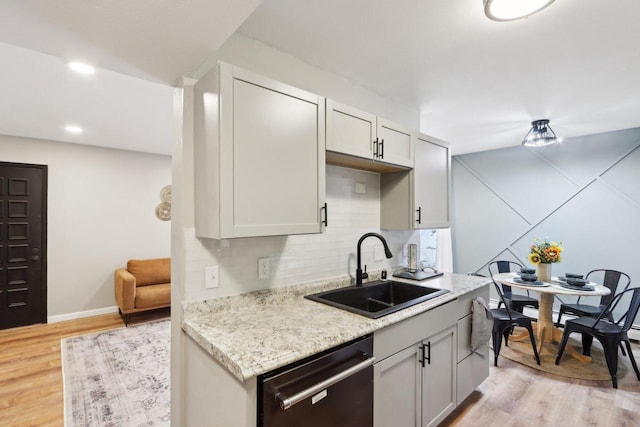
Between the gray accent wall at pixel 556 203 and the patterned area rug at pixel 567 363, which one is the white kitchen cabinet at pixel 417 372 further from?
the gray accent wall at pixel 556 203

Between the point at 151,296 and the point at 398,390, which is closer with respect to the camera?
the point at 398,390

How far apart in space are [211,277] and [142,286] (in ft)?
11.7

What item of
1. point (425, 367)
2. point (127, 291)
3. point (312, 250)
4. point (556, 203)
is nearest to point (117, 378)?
point (127, 291)

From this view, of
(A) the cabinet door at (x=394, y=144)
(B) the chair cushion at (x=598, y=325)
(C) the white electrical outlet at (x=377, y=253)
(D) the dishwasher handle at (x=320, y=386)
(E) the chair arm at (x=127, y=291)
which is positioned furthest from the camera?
(E) the chair arm at (x=127, y=291)

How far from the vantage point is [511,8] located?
1.44m

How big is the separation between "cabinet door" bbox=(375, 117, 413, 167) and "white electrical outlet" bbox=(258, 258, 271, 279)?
99 centimetres

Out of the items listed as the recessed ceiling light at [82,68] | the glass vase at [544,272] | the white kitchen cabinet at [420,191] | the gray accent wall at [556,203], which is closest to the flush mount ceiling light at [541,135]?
the gray accent wall at [556,203]

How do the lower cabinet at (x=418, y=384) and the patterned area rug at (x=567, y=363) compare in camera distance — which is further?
the patterned area rug at (x=567, y=363)

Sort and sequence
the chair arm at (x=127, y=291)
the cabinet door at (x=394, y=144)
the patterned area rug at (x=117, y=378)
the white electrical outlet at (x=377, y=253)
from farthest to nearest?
the chair arm at (x=127, y=291)
the white electrical outlet at (x=377, y=253)
the patterned area rug at (x=117, y=378)
the cabinet door at (x=394, y=144)

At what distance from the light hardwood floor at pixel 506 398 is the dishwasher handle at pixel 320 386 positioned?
130 centimetres

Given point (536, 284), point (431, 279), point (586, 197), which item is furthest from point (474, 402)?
point (586, 197)

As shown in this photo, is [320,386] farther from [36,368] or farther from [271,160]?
[36,368]

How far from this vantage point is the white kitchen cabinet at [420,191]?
244cm

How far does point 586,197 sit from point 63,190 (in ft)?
22.9
